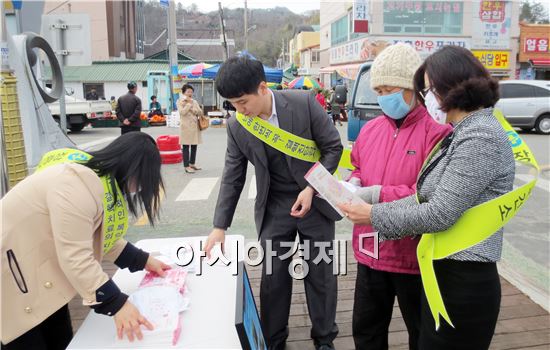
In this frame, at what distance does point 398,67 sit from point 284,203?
99 centimetres

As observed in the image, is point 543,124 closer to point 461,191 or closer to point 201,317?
point 461,191

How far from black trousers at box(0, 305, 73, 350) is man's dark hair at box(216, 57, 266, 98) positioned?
1.30 meters

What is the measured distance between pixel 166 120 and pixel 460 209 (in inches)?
736

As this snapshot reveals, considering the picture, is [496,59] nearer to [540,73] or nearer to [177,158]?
[540,73]

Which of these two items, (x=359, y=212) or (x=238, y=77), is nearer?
(x=359, y=212)

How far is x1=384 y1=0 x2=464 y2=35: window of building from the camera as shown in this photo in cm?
2292

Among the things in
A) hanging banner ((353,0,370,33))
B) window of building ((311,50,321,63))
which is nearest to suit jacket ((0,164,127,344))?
hanging banner ((353,0,370,33))

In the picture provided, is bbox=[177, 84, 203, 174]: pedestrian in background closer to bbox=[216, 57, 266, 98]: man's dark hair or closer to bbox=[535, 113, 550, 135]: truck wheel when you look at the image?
bbox=[216, 57, 266, 98]: man's dark hair

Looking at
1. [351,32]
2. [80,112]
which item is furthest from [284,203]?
[351,32]

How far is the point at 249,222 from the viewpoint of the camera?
5621 mm

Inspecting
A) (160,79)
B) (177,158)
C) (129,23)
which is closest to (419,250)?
(177,158)

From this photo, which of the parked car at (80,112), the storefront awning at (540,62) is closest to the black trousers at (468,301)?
the parked car at (80,112)

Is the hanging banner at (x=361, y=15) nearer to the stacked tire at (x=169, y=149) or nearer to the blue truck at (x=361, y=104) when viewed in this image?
the stacked tire at (x=169, y=149)

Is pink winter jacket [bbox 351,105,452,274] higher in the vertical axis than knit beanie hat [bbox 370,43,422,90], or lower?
lower
